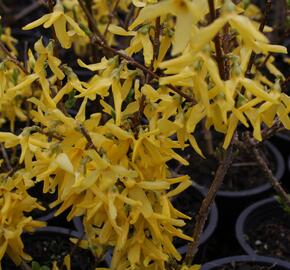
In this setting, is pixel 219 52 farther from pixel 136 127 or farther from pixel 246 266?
pixel 246 266

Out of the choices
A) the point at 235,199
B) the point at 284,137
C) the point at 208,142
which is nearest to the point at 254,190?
the point at 235,199

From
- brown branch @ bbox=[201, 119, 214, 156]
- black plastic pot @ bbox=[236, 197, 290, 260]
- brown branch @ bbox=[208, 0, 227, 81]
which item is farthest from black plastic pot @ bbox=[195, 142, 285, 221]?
brown branch @ bbox=[208, 0, 227, 81]

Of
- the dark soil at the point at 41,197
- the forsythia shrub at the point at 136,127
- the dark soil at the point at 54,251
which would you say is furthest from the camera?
the dark soil at the point at 41,197

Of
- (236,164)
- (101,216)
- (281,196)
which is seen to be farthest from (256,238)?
(101,216)

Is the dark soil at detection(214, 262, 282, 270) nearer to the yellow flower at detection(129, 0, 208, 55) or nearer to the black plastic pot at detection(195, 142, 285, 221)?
the black plastic pot at detection(195, 142, 285, 221)

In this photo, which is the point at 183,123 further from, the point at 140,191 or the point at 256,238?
the point at 256,238

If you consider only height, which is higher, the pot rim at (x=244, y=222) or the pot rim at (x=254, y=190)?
the pot rim at (x=244, y=222)

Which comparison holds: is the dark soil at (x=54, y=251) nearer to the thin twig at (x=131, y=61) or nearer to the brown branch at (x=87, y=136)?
the brown branch at (x=87, y=136)

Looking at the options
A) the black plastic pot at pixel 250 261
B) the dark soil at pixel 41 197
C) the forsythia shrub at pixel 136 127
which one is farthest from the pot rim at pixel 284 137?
the forsythia shrub at pixel 136 127
